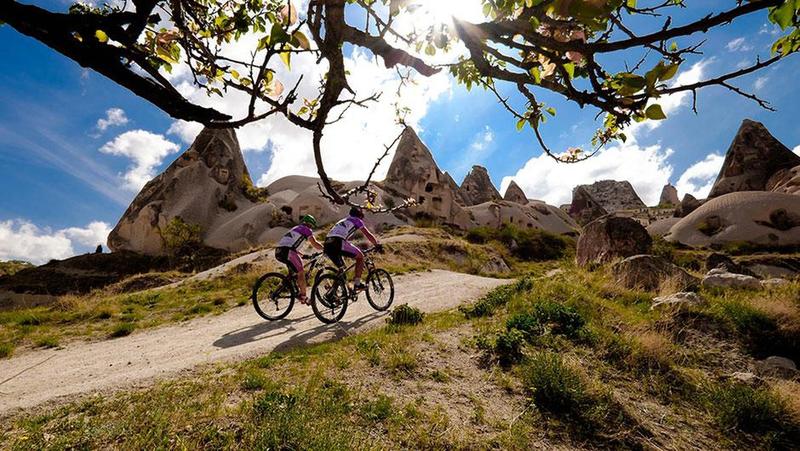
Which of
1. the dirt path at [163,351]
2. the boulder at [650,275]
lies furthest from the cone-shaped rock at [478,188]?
the dirt path at [163,351]

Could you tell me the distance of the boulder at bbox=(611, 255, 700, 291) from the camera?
35.9ft

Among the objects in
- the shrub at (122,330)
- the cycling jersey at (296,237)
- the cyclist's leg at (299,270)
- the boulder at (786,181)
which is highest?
the boulder at (786,181)

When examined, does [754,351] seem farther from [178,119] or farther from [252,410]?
[178,119]

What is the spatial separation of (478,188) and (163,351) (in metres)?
69.8

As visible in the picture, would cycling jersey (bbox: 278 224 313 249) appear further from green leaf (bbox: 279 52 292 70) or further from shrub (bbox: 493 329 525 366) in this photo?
green leaf (bbox: 279 52 292 70)

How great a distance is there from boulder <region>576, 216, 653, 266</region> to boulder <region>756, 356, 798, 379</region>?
13003 mm

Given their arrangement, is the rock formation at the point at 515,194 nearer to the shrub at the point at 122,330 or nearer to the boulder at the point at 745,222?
the boulder at the point at 745,222

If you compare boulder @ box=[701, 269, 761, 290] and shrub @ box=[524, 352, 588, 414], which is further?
boulder @ box=[701, 269, 761, 290]

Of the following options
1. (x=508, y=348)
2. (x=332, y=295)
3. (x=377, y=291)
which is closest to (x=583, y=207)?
(x=377, y=291)

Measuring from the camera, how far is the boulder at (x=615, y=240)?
20016 mm

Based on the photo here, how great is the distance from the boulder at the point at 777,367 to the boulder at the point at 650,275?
3586mm

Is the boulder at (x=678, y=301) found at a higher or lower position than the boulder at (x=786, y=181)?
lower

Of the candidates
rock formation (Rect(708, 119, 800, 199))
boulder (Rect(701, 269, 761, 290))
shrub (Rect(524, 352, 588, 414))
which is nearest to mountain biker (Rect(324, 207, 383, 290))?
shrub (Rect(524, 352, 588, 414))

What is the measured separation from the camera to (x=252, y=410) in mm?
4363
